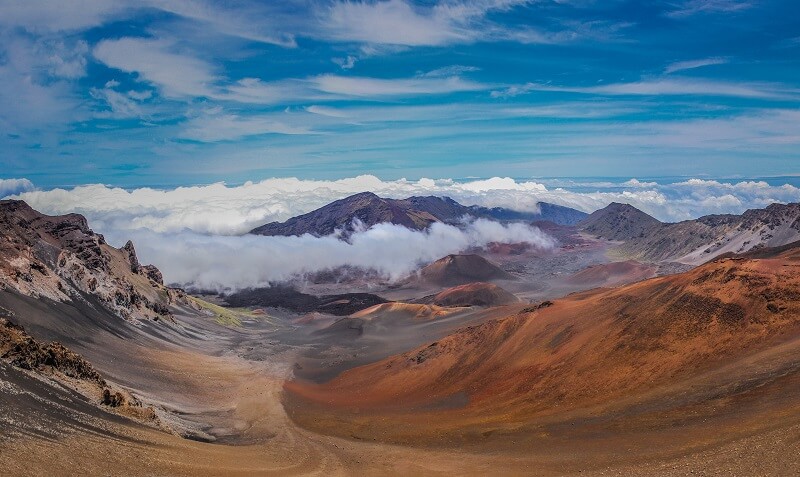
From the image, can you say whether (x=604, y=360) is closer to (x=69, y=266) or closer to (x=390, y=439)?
(x=390, y=439)

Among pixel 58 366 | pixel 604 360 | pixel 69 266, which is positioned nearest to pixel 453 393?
pixel 604 360

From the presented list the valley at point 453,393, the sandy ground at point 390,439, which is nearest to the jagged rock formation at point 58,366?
the valley at point 453,393

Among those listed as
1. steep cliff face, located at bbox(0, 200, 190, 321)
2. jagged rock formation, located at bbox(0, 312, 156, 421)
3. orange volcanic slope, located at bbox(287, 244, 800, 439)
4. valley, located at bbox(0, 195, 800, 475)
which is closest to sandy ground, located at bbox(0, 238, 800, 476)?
valley, located at bbox(0, 195, 800, 475)

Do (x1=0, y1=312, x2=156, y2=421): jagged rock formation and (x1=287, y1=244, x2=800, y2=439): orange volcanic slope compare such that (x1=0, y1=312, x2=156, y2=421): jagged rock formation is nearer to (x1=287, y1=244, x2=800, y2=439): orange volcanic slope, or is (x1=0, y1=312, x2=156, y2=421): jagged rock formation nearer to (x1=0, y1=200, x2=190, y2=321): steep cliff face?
(x1=287, y1=244, x2=800, y2=439): orange volcanic slope

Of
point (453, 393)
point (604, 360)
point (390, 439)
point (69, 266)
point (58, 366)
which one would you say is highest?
point (69, 266)

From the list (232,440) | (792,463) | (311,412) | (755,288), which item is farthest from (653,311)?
(232,440)

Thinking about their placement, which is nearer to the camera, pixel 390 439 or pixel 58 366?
pixel 58 366
